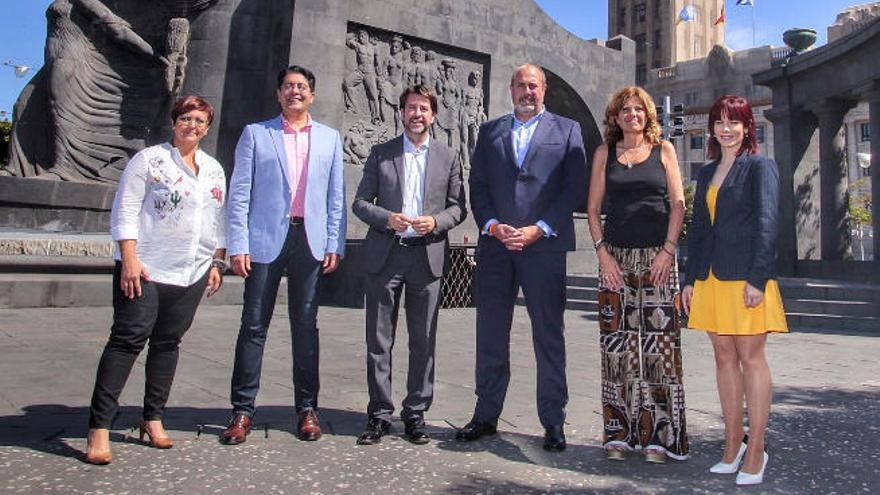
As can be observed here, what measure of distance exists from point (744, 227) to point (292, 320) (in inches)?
97.9

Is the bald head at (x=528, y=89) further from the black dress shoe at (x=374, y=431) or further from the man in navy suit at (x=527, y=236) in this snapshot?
the black dress shoe at (x=374, y=431)

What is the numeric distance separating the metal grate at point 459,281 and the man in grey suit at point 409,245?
7476mm

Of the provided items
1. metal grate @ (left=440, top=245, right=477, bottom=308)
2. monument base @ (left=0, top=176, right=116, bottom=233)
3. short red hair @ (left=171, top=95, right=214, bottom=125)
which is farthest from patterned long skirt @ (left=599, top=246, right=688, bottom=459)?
monument base @ (left=0, top=176, right=116, bottom=233)

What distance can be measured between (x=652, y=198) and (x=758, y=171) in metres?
0.55

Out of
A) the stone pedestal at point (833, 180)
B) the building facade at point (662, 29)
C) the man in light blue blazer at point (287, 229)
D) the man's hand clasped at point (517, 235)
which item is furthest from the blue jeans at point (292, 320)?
the building facade at point (662, 29)

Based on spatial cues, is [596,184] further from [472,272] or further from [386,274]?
[472,272]

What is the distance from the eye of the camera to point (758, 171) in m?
3.39

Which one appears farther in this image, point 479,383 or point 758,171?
point 479,383

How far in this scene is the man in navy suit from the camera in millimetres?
3930

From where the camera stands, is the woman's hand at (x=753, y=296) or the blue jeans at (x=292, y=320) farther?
the blue jeans at (x=292, y=320)

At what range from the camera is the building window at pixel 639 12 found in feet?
A: 268

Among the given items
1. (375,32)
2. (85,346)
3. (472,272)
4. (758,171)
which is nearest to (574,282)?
(472,272)

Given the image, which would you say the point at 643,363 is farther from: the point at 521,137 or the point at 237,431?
the point at 237,431

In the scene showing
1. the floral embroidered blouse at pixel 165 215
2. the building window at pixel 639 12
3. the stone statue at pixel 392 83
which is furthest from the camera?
the building window at pixel 639 12
